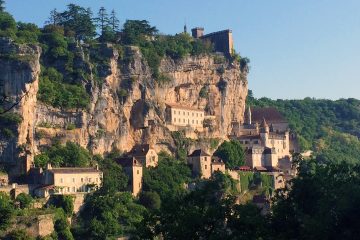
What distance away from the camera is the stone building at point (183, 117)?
86750 millimetres

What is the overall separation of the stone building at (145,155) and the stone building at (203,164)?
4194 millimetres

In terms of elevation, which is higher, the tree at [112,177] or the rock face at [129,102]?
the rock face at [129,102]

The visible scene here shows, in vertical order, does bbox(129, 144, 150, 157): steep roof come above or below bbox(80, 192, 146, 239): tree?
above

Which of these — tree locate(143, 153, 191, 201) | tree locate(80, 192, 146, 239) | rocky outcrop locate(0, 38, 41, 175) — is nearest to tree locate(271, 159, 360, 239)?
tree locate(80, 192, 146, 239)

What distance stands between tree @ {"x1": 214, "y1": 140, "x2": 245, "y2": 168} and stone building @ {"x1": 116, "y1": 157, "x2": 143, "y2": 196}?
45.8ft

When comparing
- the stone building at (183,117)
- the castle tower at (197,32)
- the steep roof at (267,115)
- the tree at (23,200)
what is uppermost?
the castle tower at (197,32)

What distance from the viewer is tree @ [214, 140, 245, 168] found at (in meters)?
86.9

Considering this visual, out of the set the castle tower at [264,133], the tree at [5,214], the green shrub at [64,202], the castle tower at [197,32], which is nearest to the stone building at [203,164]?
the castle tower at [264,133]

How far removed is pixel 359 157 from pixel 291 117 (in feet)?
52.4

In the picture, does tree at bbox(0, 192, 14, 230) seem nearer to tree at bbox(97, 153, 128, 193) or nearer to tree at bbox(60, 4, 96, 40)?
tree at bbox(97, 153, 128, 193)

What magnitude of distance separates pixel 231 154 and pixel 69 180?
79.0 feet

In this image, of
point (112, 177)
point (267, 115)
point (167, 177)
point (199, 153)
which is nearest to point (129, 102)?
point (199, 153)

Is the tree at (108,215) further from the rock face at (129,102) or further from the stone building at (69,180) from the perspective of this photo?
the rock face at (129,102)

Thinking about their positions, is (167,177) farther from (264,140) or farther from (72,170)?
(264,140)
